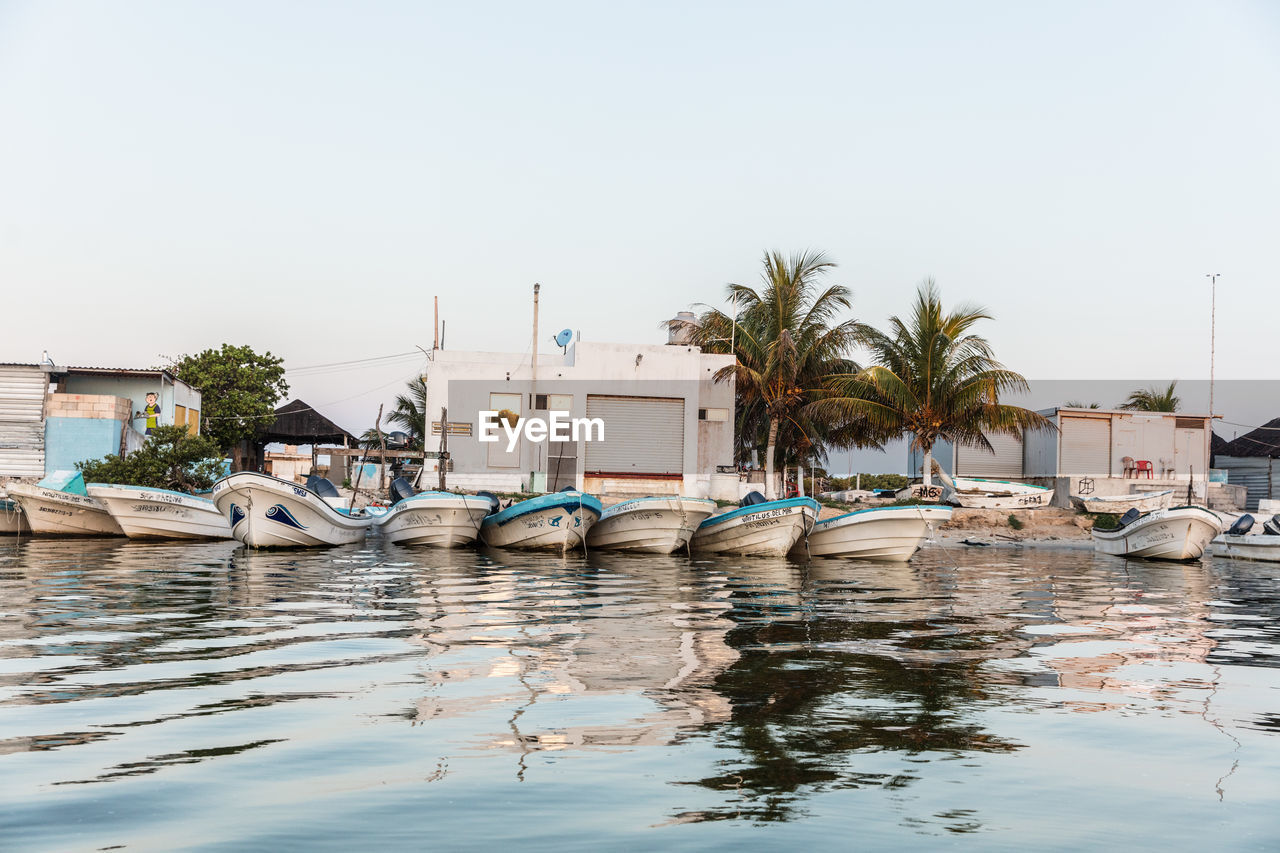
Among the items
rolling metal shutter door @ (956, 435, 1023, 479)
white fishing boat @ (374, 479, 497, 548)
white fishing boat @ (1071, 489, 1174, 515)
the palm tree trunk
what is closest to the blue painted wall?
white fishing boat @ (374, 479, 497, 548)

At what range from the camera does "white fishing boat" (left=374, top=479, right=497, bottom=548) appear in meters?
20.0

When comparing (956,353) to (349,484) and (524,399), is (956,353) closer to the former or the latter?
(524,399)

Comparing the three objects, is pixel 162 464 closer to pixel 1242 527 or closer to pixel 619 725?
pixel 619 725

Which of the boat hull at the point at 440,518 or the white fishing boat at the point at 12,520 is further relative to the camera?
the white fishing boat at the point at 12,520

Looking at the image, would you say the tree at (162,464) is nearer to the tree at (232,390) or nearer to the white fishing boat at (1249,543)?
the tree at (232,390)

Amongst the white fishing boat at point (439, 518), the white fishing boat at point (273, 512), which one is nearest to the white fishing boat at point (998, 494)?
the white fishing boat at point (439, 518)

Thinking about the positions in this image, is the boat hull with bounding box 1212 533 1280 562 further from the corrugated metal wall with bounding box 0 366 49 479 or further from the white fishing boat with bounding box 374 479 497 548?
the corrugated metal wall with bounding box 0 366 49 479

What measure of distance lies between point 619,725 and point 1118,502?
3302cm

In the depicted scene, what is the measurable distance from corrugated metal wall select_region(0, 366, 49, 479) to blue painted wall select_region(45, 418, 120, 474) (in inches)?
9.6

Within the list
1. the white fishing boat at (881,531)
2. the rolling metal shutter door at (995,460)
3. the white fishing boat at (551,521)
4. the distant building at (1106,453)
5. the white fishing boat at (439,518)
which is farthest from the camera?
the rolling metal shutter door at (995,460)

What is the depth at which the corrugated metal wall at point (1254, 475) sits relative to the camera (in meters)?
41.2

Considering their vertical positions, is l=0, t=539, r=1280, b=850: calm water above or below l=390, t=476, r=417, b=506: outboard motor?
below

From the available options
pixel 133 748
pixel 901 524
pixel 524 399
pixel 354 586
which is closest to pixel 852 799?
pixel 133 748

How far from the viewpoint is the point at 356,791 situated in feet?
12.9
